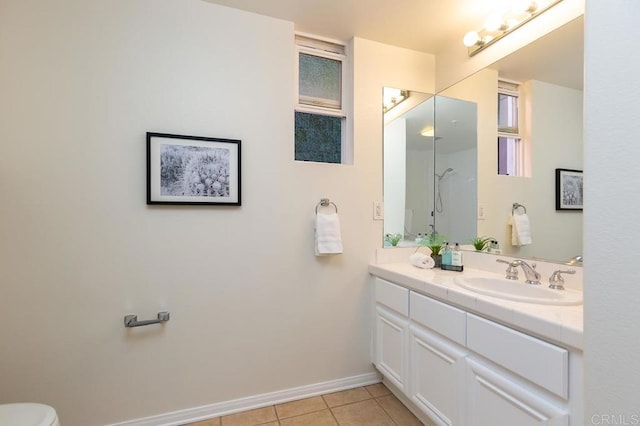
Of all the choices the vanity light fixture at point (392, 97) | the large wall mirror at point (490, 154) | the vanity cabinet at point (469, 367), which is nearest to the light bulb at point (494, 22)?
the large wall mirror at point (490, 154)

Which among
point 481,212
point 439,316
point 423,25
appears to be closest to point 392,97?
point 423,25

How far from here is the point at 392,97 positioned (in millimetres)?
2154

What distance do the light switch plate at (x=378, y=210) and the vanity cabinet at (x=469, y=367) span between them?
0.47 meters

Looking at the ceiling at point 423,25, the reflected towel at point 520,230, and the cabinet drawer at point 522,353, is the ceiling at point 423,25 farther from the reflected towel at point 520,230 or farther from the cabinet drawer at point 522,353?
the cabinet drawer at point 522,353

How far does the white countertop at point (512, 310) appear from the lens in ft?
2.99

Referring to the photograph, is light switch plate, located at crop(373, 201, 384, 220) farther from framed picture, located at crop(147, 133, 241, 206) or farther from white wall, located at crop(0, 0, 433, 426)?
framed picture, located at crop(147, 133, 241, 206)

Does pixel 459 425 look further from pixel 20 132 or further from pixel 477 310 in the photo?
pixel 20 132

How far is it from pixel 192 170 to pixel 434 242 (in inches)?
69.1

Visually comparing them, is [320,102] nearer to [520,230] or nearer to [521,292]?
[520,230]

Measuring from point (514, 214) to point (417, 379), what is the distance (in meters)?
1.09

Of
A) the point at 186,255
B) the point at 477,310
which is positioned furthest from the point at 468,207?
the point at 186,255

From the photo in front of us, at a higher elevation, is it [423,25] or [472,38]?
[423,25]

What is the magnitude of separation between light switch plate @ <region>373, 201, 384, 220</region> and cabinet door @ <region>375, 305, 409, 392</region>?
62cm

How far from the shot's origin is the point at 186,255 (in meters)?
1.66
